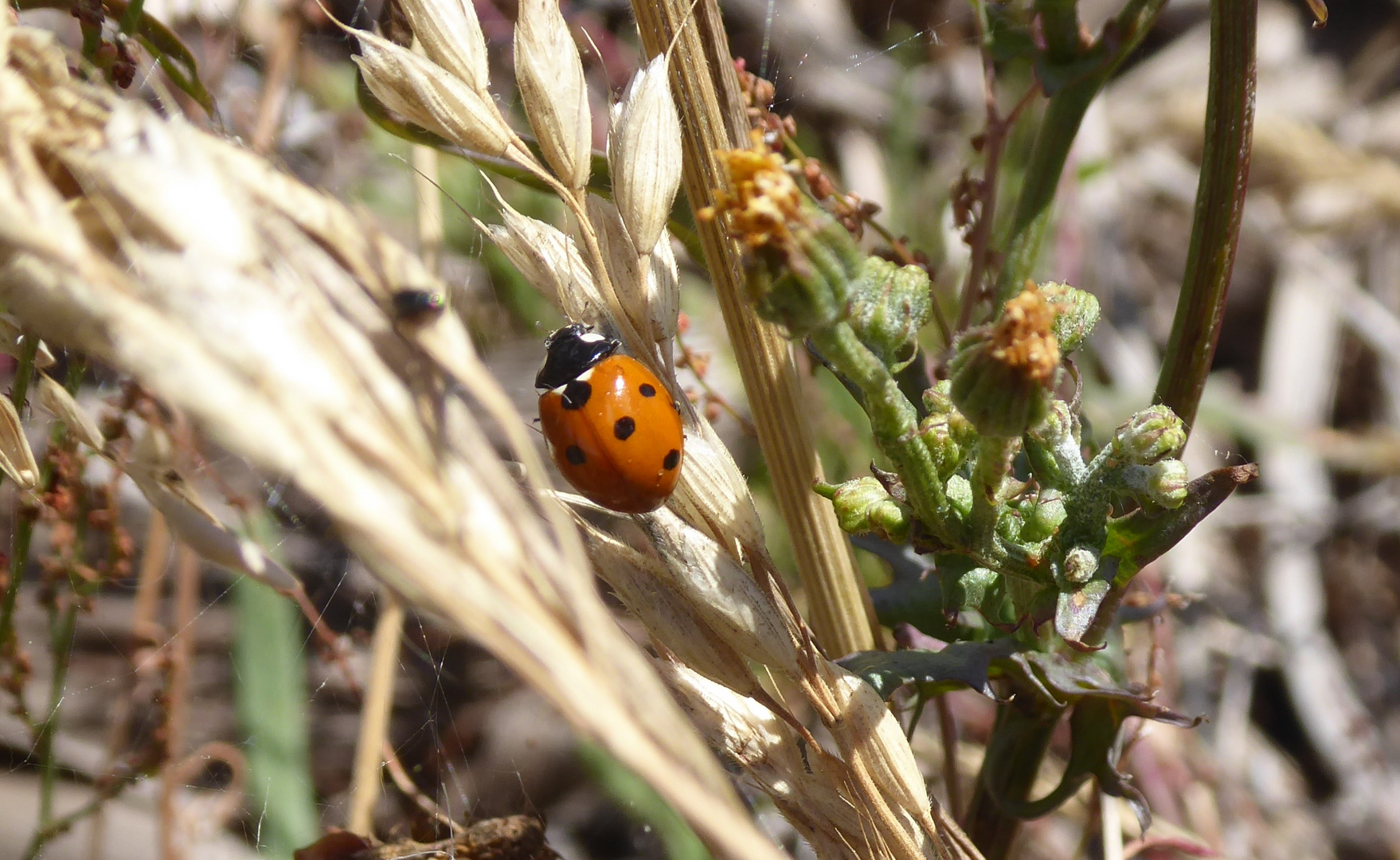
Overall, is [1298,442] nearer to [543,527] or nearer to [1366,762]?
[1366,762]

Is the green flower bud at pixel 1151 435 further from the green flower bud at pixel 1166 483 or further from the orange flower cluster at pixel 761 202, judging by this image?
the orange flower cluster at pixel 761 202

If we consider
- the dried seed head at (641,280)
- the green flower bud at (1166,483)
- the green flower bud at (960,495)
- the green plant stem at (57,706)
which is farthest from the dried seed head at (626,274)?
the green plant stem at (57,706)

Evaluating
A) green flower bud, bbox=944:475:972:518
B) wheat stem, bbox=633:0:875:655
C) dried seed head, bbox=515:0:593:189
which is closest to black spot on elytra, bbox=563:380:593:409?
wheat stem, bbox=633:0:875:655

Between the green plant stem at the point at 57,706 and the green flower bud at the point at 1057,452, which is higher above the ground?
the green flower bud at the point at 1057,452

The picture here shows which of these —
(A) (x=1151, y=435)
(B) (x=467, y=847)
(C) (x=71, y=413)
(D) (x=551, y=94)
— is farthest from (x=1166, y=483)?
(C) (x=71, y=413)

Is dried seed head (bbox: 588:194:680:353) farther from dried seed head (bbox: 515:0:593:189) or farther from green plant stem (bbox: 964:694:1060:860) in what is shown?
green plant stem (bbox: 964:694:1060:860)

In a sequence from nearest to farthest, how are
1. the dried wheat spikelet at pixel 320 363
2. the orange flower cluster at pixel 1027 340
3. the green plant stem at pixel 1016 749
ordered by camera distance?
the dried wheat spikelet at pixel 320 363
the orange flower cluster at pixel 1027 340
the green plant stem at pixel 1016 749

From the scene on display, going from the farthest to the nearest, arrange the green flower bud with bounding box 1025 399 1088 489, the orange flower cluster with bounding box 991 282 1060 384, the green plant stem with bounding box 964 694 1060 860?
the green plant stem with bounding box 964 694 1060 860 < the green flower bud with bounding box 1025 399 1088 489 < the orange flower cluster with bounding box 991 282 1060 384
